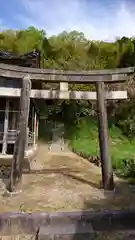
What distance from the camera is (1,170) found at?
11922mm

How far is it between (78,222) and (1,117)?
938cm

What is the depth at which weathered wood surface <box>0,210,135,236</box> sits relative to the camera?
608 cm

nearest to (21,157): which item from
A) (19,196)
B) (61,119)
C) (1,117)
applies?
(19,196)

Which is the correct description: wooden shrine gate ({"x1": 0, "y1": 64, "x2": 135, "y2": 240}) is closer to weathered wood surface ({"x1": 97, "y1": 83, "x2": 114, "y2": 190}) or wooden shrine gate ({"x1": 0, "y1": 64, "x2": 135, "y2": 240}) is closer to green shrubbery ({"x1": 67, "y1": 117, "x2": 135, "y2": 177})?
weathered wood surface ({"x1": 97, "y1": 83, "x2": 114, "y2": 190})

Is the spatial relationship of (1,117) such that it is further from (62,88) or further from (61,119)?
(61,119)

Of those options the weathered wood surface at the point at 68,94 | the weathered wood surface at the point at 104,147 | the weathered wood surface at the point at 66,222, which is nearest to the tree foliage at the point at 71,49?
the weathered wood surface at the point at 68,94

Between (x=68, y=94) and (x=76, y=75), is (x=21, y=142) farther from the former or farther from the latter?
(x=76, y=75)

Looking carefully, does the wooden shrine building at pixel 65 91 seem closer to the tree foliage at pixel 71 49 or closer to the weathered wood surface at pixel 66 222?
the weathered wood surface at pixel 66 222

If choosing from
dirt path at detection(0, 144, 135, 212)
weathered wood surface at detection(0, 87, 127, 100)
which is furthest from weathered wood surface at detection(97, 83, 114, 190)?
weathered wood surface at detection(0, 87, 127, 100)

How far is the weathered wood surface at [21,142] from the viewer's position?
8500 millimetres

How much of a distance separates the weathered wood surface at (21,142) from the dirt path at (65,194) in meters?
0.57

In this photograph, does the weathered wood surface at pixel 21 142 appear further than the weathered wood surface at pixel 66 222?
Yes

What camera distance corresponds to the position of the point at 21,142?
8.63m

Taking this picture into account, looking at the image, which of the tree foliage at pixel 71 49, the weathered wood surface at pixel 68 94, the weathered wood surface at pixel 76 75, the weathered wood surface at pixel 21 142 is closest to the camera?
the weathered wood surface at pixel 21 142
